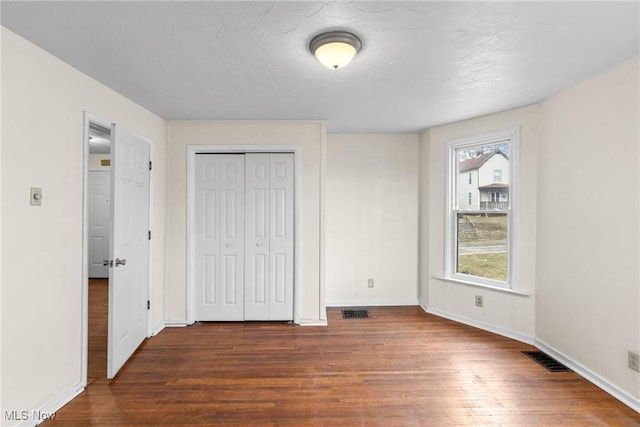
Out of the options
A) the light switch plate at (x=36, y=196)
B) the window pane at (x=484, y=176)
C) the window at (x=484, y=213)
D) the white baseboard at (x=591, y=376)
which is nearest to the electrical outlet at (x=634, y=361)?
the white baseboard at (x=591, y=376)

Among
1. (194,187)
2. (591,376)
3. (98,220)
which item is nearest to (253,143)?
(194,187)

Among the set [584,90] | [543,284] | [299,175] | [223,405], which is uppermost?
[584,90]

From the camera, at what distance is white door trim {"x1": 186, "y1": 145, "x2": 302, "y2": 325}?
3.61 metres

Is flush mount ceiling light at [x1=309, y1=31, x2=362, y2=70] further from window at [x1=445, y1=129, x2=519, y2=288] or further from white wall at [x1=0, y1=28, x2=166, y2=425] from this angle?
window at [x1=445, y1=129, x2=519, y2=288]

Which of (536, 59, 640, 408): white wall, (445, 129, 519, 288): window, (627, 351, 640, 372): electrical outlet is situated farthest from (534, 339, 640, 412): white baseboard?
(445, 129, 519, 288): window

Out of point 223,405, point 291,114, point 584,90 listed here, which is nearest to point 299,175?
point 291,114

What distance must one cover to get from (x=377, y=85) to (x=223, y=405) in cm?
262

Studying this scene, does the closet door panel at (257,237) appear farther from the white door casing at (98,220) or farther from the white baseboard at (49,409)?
the white door casing at (98,220)

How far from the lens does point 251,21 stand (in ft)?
5.57

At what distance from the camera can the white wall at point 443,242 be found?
315cm

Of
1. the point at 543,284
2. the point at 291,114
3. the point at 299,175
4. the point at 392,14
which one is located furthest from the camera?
the point at 299,175

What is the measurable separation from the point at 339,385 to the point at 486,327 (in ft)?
6.52

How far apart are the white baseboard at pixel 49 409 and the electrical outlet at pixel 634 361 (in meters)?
3.82

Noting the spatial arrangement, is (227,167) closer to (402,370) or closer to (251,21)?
(251,21)
